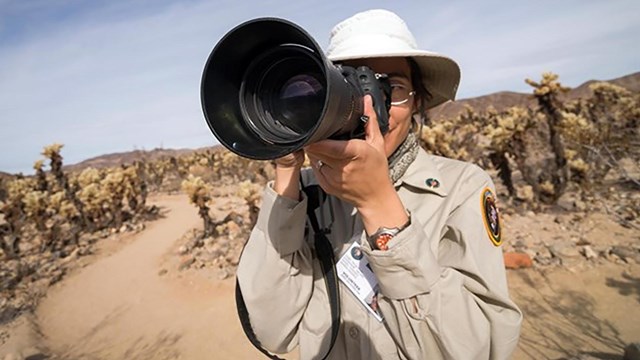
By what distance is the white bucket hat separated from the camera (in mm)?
1288

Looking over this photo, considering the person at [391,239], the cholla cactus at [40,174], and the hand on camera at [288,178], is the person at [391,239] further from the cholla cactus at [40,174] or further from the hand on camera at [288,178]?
the cholla cactus at [40,174]

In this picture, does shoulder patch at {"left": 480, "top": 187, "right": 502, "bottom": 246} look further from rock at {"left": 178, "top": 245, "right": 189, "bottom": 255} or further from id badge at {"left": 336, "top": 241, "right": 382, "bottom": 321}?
rock at {"left": 178, "top": 245, "right": 189, "bottom": 255}

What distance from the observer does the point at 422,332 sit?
0.99m

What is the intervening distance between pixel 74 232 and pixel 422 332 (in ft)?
33.2

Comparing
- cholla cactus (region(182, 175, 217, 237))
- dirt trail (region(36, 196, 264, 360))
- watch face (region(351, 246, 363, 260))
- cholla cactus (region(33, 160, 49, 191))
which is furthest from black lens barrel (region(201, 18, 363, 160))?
cholla cactus (region(33, 160, 49, 191))

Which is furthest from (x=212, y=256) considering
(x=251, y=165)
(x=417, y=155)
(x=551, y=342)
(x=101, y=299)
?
(x=251, y=165)

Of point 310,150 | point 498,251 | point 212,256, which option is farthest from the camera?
point 212,256

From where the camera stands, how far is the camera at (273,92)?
91 cm

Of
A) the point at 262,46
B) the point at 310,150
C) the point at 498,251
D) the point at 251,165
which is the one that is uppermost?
the point at 262,46

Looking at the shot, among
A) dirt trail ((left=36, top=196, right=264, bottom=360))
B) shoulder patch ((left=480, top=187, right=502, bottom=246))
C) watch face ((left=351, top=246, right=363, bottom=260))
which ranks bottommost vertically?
dirt trail ((left=36, top=196, right=264, bottom=360))

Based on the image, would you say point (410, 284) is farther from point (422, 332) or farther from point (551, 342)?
point (551, 342)

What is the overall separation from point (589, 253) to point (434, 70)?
4.63 m

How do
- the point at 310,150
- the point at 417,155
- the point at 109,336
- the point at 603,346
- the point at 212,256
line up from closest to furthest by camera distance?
1. the point at 310,150
2. the point at 417,155
3. the point at 603,346
4. the point at 109,336
5. the point at 212,256

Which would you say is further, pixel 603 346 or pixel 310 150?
pixel 603 346
